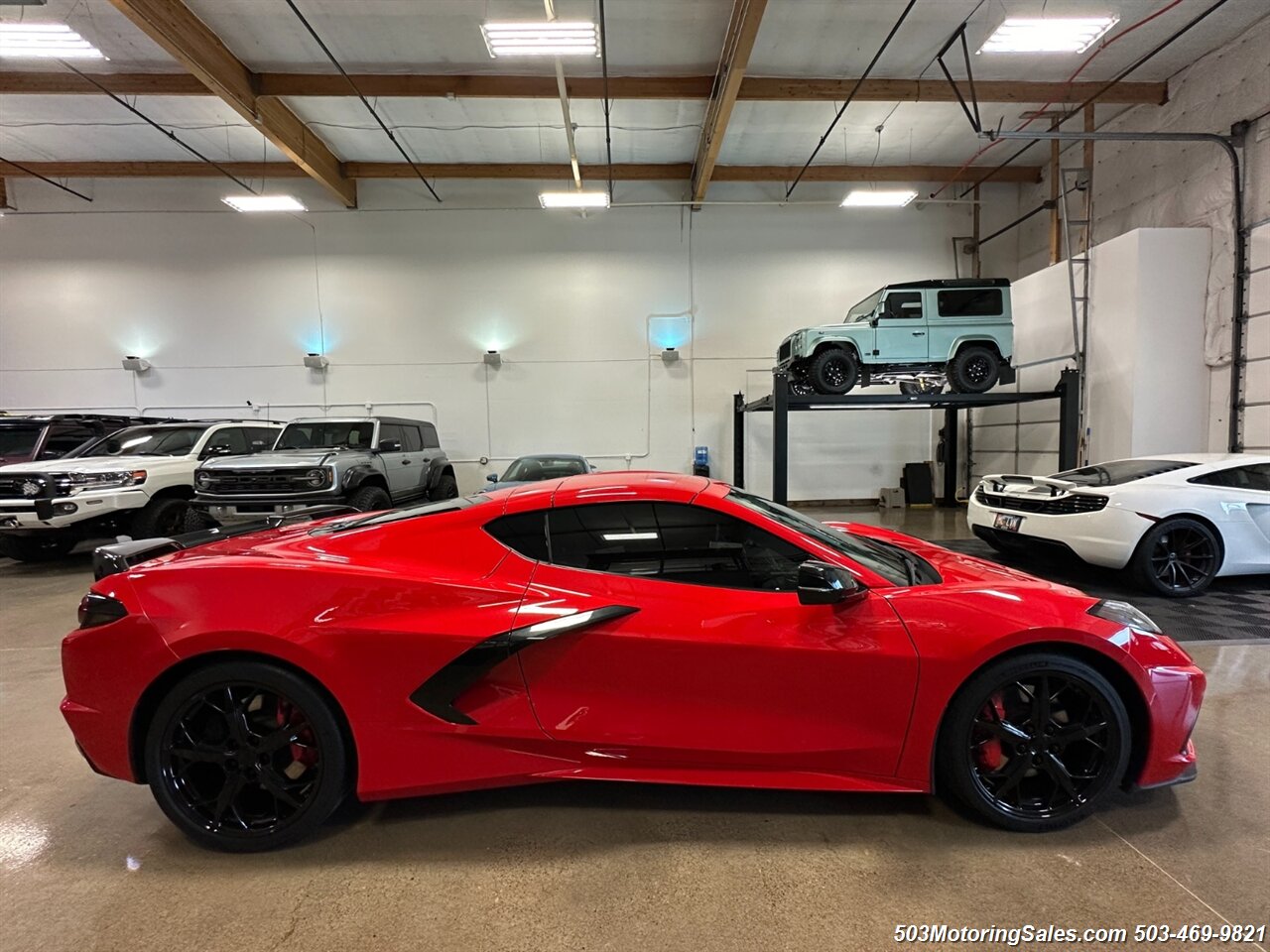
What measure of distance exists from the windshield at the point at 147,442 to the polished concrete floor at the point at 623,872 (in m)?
6.20

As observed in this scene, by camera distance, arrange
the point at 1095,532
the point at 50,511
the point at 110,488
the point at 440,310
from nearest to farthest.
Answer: the point at 1095,532
the point at 50,511
the point at 110,488
the point at 440,310

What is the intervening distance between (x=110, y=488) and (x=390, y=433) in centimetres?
292

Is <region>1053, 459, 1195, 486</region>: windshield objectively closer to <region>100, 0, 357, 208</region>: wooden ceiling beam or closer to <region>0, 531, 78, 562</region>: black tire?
<region>0, 531, 78, 562</region>: black tire

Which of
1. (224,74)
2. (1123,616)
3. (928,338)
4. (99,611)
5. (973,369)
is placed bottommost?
(1123,616)

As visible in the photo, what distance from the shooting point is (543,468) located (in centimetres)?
721

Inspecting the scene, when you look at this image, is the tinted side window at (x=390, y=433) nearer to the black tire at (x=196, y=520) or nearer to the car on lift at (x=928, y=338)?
the black tire at (x=196, y=520)

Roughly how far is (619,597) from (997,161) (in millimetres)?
12896

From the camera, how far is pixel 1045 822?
1.76 meters

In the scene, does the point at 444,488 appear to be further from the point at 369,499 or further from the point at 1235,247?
the point at 1235,247

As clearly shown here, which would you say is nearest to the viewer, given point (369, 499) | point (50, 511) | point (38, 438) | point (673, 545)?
point (673, 545)

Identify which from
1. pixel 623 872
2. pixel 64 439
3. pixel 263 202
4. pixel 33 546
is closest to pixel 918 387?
pixel 623 872

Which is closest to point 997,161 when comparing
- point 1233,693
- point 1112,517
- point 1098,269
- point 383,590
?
point 1098,269

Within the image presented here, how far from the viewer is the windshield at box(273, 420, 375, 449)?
7059 mm

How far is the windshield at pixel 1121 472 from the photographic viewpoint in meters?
4.60
